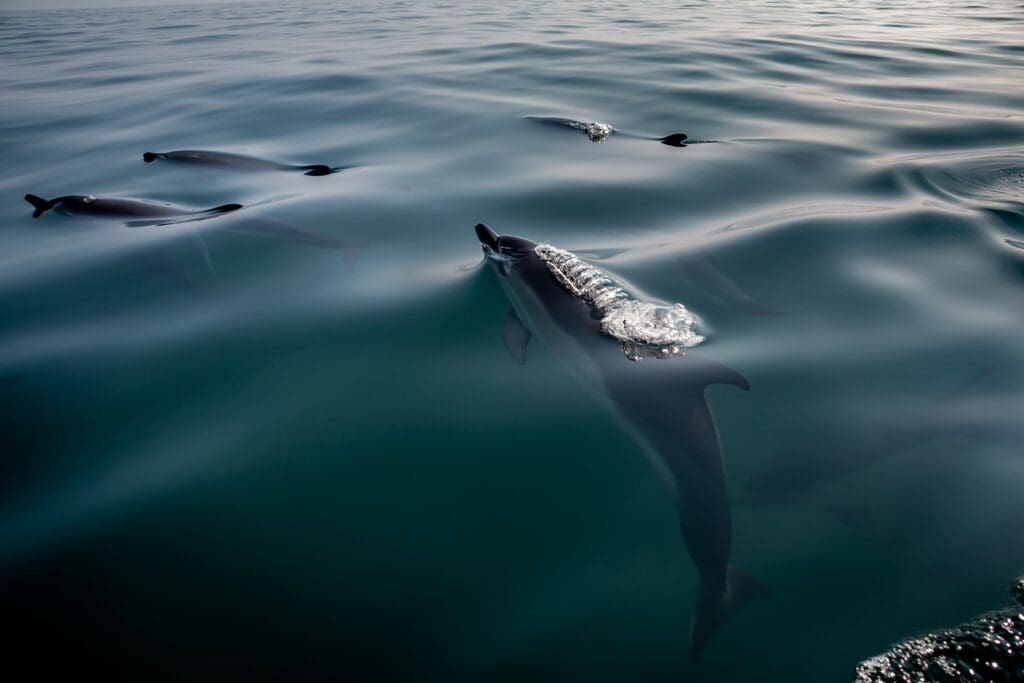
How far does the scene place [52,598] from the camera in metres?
2.64

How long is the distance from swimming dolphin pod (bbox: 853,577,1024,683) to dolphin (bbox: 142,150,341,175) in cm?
726

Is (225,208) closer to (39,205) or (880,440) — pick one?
(39,205)

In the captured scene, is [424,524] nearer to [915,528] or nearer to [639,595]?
[639,595]

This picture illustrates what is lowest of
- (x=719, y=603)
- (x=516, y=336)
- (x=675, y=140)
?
(x=719, y=603)

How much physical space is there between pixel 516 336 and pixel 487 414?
764mm

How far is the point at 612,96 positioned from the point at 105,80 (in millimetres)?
11976

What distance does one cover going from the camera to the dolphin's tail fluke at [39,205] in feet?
22.5

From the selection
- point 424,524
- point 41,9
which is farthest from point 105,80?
point 41,9

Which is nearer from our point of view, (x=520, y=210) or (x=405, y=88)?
(x=520, y=210)

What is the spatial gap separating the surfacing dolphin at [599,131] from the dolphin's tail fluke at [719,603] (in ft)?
21.2

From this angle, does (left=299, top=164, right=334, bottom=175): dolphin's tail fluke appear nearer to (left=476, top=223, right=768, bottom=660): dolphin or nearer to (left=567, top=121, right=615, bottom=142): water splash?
(left=567, top=121, right=615, bottom=142): water splash

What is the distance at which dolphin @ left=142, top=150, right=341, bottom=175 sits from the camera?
8.09 m

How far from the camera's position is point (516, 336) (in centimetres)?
419

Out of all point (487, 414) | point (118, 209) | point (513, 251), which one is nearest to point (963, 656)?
point (487, 414)
